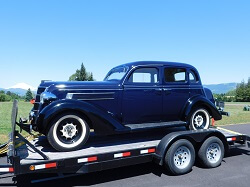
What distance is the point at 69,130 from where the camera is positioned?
4.49 meters

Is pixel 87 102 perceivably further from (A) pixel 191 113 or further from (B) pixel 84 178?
(A) pixel 191 113

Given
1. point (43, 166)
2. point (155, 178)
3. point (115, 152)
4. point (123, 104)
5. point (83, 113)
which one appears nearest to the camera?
A: point (43, 166)

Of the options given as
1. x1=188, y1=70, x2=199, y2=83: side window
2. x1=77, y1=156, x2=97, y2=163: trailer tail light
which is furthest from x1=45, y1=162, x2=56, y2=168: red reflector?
x1=188, y1=70, x2=199, y2=83: side window

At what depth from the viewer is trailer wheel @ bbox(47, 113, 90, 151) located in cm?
432

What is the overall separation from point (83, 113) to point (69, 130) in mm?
407

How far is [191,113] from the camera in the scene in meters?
5.82

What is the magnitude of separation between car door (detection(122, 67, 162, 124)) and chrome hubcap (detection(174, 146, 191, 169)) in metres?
0.93

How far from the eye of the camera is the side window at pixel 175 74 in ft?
18.7

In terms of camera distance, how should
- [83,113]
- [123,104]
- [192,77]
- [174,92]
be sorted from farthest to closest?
[192,77], [174,92], [123,104], [83,113]

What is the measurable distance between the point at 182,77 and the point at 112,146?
2.57 m

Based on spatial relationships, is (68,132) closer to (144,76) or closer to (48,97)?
(48,97)

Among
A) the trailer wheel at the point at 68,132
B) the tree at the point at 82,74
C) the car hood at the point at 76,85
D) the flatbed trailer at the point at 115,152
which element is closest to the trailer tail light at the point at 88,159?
the flatbed trailer at the point at 115,152

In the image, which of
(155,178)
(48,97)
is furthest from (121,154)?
(48,97)

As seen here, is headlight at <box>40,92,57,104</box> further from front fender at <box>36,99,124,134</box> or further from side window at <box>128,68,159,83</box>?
side window at <box>128,68,159,83</box>
